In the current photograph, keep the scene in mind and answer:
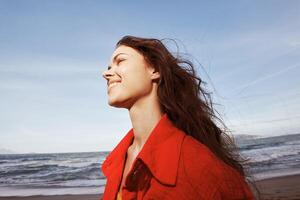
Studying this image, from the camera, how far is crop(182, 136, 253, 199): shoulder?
60.1 inches

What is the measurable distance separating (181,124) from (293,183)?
7.71 m

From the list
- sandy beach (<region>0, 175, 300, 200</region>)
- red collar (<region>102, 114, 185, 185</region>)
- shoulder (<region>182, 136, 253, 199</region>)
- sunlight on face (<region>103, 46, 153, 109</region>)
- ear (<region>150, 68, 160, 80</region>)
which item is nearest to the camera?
shoulder (<region>182, 136, 253, 199</region>)

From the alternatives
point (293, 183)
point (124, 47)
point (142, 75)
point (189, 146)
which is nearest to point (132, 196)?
point (189, 146)

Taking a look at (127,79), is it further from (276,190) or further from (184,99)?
(276,190)

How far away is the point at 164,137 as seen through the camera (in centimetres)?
192

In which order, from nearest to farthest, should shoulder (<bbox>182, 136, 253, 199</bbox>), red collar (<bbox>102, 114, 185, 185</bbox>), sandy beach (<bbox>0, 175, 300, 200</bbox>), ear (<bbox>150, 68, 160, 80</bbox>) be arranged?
shoulder (<bbox>182, 136, 253, 199</bbox>)
red collar (<bbox>102, 114, 185, 185</bbox>)
ear (<bbox>150, 68, 160, 80</bbox>)
sandy beach (<bbox>0, 175, 300, 200</bbox>)

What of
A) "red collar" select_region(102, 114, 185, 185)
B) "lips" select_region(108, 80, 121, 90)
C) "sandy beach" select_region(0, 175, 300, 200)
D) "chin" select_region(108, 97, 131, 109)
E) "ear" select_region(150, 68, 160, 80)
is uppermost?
"ear" select_region(150, 68, 160, 80)

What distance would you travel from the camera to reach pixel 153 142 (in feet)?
6.21

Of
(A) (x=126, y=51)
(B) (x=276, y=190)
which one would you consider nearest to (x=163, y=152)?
(A) (x=126, y=51)

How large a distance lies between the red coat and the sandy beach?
6.28 meters

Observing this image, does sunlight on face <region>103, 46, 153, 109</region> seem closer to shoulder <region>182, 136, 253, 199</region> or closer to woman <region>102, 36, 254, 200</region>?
woman <region>102, 36, 254, 200</region>

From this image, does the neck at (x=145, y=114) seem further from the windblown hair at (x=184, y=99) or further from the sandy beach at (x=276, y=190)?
the sandy beach at (x=276, y=190)

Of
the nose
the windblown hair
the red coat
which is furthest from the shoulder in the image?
the nose

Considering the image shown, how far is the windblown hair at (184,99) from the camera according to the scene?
2.19m
